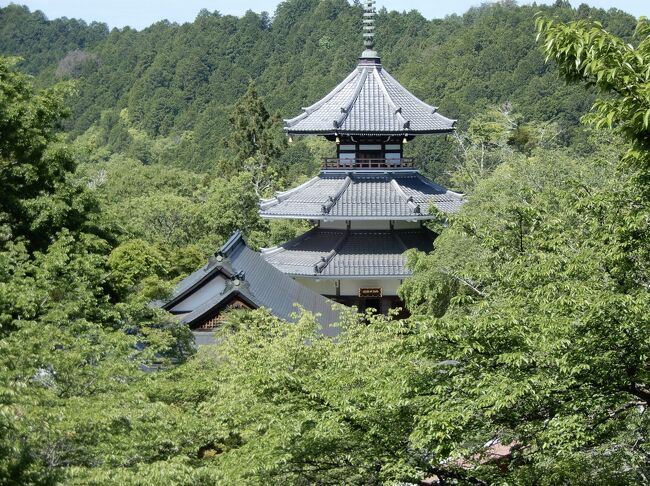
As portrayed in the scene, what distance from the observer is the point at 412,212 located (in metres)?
29.7

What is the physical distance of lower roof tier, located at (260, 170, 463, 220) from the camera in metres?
30.1

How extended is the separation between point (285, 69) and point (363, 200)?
78.1 meters

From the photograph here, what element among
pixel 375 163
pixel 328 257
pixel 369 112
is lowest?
pixel 328 257

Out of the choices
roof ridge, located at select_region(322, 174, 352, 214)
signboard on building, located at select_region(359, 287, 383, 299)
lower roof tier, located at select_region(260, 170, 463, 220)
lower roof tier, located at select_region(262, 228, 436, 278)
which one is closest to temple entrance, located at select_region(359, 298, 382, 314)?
signboard on building, located at select_region(359, 287, 383, 299)

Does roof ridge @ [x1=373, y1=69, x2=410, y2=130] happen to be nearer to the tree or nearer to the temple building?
the temple building

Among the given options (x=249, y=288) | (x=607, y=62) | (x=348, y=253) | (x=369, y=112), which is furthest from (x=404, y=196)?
(x=607, y=62)

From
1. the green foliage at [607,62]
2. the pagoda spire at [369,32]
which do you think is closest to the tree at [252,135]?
the pagoda spire at [369,32]

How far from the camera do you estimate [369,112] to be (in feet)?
104

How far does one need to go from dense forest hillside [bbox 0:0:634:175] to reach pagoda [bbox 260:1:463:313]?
3505 centimetres

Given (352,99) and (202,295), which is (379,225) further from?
(202,295)

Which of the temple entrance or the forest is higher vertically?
the forest

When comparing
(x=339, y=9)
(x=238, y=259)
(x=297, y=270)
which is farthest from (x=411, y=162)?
(x=339, y=9)

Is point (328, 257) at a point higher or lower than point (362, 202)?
lower

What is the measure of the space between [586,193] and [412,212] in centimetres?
1804
